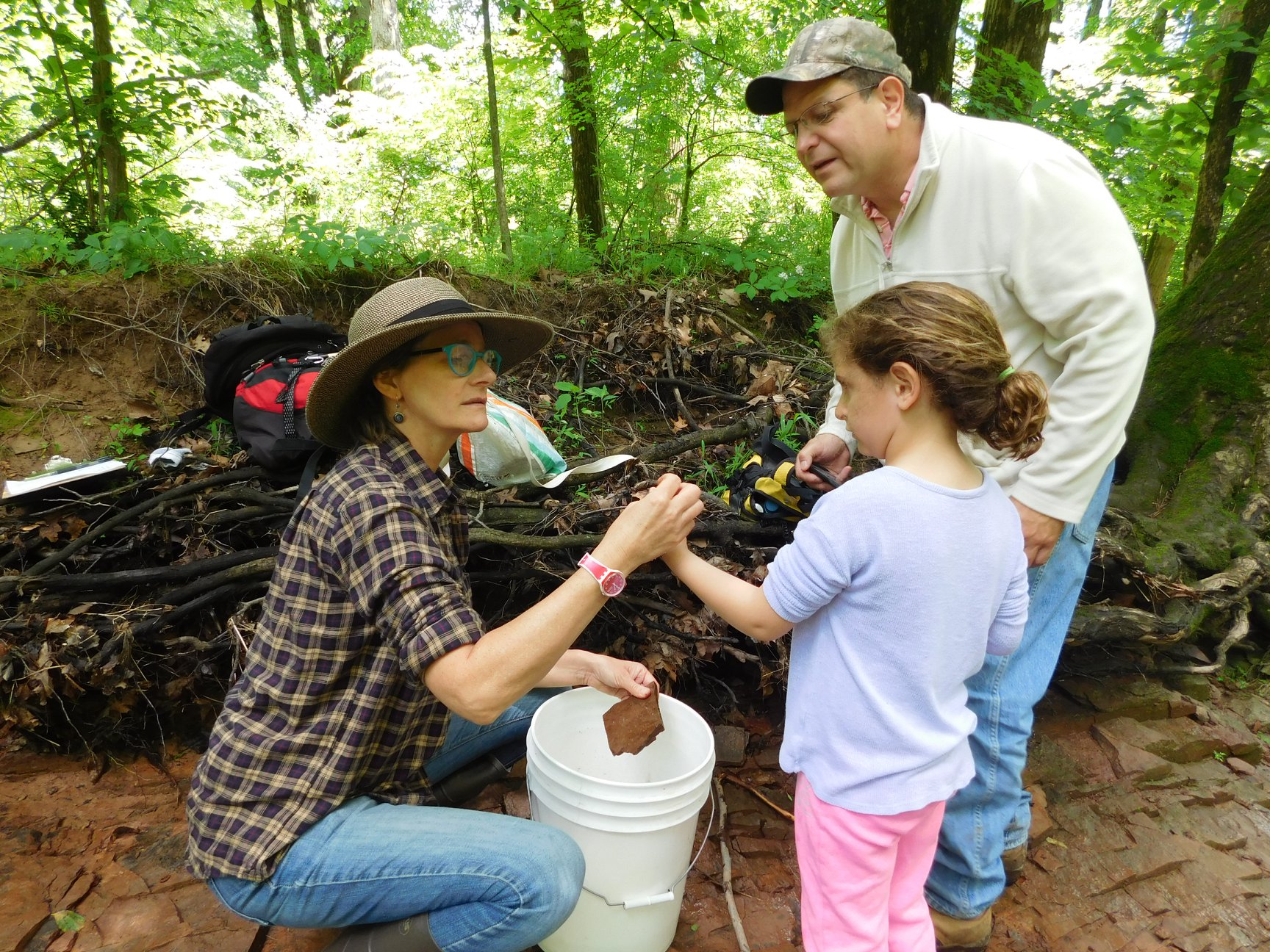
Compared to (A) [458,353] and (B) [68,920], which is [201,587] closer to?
(B) [68,920]

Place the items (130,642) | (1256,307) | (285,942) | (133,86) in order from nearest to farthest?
(285,942) < (130,642) < (1256,307) < (133,86)

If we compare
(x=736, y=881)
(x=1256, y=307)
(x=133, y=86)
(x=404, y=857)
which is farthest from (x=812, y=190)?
(x=404, y=857)

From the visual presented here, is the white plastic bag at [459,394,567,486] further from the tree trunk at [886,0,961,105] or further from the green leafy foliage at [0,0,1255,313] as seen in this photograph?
the tree trunk at [886,0,961,105]

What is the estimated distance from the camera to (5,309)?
4.38 meters

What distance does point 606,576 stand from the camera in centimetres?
178

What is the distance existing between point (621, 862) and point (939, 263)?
205cm

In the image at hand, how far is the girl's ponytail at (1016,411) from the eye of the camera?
1609mm

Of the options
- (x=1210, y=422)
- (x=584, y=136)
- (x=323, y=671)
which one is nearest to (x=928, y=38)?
(x=1210, y=422)

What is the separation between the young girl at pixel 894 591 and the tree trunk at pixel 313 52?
13493 millimetres

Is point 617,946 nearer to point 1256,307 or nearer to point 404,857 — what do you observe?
point 404,857

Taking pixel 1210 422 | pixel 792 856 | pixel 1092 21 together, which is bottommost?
pixel 792 856

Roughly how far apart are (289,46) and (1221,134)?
1363 cm

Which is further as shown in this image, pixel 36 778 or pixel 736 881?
pixel 36 778

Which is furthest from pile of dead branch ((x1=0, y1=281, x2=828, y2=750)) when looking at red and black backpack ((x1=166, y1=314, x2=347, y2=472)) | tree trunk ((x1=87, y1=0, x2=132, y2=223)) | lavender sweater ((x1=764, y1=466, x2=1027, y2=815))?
tree trunk ((x1=87, y1=0, x2=132, y2=223))
